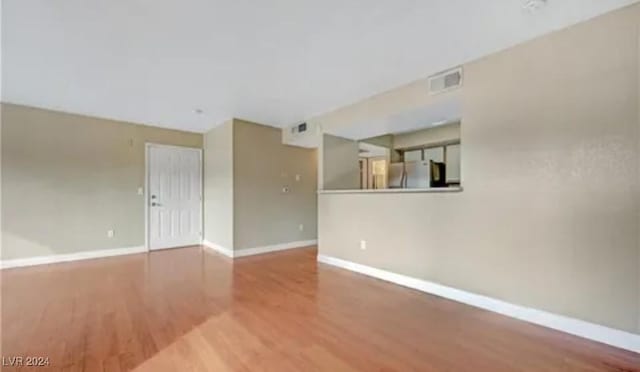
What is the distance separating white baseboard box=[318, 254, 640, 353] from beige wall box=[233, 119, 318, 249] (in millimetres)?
2450

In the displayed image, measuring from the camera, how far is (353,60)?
311 cm

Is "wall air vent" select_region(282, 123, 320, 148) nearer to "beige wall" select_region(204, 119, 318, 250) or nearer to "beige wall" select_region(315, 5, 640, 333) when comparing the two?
"beige wall" select_region(204, 119, 318, 250)

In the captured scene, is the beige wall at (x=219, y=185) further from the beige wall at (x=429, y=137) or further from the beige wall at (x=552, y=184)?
the beige wall at (x=429, y=137)

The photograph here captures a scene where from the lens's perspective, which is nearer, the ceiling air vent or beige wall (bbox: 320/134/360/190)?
the ceiling air vent

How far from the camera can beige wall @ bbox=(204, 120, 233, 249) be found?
5340mm

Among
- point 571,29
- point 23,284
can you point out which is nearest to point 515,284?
point 571,29

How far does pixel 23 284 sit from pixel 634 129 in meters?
6.15

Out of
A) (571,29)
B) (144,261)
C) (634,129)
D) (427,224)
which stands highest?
(571,29)

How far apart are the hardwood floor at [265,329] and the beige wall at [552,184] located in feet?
1.31

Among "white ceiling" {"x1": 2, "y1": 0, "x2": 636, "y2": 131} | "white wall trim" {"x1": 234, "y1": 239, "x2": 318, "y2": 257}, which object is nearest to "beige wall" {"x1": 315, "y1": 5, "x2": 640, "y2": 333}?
"white ceiling" {"x1": 2, "y1": 0, "x2": 636, "y2": 131}

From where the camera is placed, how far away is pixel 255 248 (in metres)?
5.48

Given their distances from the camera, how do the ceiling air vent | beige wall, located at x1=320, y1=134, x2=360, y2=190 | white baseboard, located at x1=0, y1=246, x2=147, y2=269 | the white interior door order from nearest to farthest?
the ceiling air vent, white baseboard, located at x1=0, y1=246, x2=147, y2=269, beige wall, located at x1=320, y1=134, x2=360, y2=190, the white interior door

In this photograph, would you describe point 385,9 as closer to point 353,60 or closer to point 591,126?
point 353,60

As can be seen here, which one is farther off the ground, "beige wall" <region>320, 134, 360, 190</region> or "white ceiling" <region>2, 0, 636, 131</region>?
"white ceiling" <region>2, 0, 636, 131</region>
